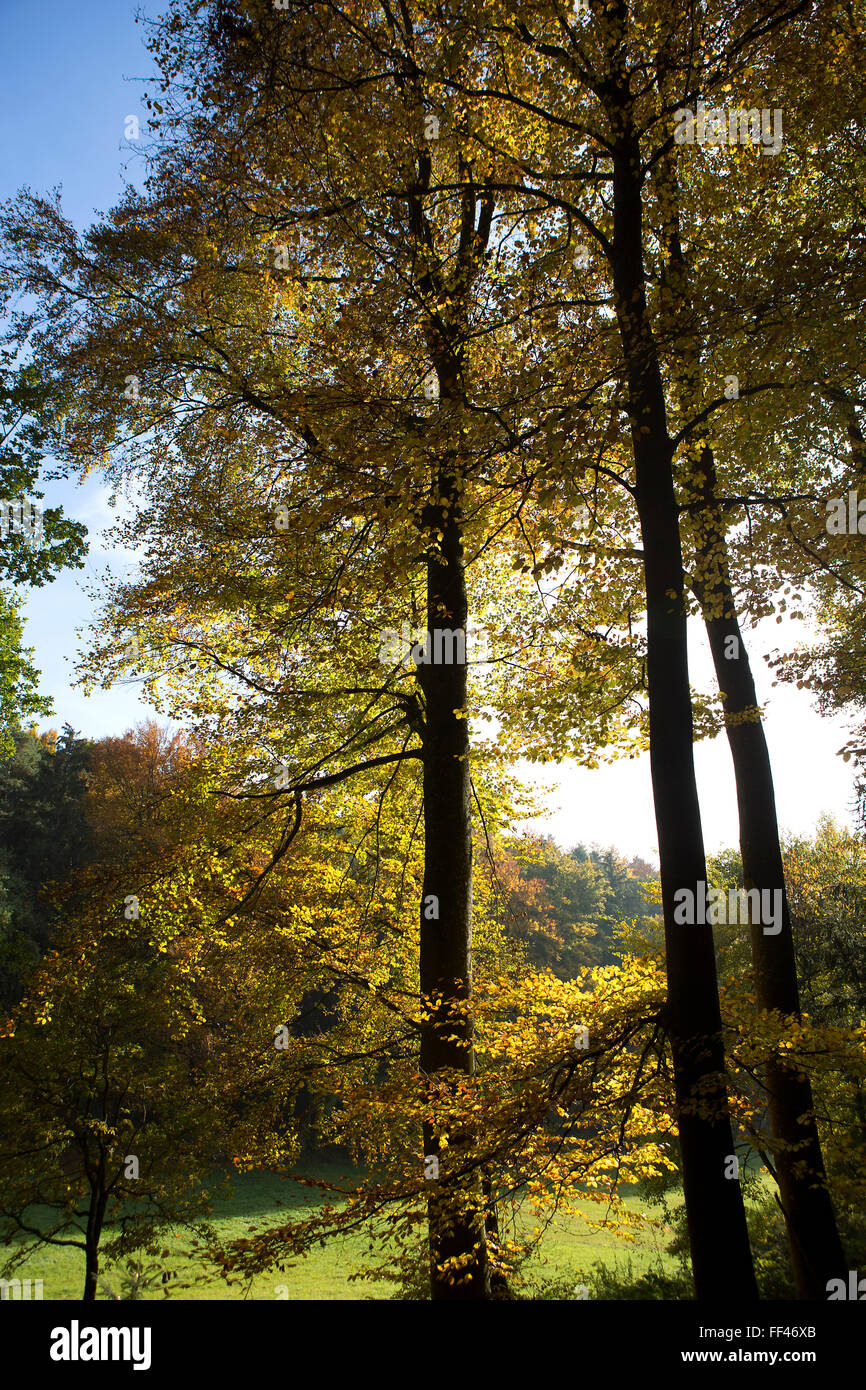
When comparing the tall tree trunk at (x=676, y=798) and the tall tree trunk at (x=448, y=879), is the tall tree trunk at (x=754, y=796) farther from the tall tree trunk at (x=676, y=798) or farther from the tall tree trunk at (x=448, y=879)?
the tall tree trunk at (x=448, y=879)

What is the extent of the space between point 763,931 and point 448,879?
306 cm

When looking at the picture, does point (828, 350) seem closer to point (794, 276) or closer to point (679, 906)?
point (794, 276)

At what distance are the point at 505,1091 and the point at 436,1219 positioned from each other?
0.95 metres

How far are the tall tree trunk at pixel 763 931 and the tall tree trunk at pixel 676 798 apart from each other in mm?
1435

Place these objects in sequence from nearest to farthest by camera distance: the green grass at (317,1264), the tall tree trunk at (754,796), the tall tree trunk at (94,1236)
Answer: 1. the tall tree trunk at (754,796)
2. the tall tree trunk at (94,1236)
3. the green grass at (317,1264)

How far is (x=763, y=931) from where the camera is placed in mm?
7102

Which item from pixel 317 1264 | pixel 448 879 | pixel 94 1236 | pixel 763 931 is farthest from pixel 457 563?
pixel 317 1264

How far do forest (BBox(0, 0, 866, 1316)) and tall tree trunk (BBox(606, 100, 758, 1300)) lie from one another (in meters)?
0.03

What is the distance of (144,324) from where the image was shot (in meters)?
8.51

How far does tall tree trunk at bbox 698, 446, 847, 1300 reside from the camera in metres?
6.28

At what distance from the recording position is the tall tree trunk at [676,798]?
167 inches

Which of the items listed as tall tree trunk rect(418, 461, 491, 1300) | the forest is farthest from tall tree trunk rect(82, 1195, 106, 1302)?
tall tree trunk rect(418, 461, 491, 1300)

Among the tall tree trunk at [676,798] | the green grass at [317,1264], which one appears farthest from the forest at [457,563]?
the green grass at [317,1264]

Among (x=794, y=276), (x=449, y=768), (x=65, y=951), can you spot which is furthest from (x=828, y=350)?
(x=65, y=951)
